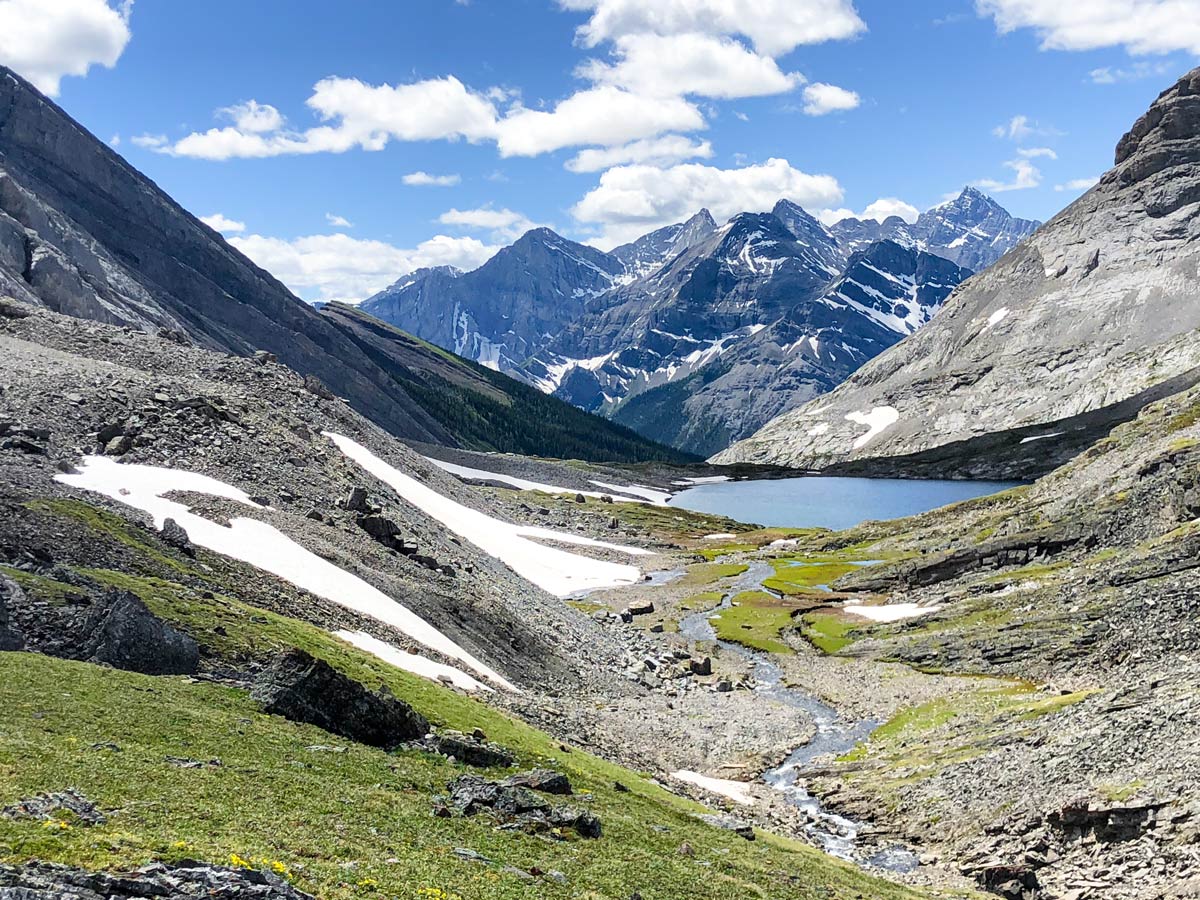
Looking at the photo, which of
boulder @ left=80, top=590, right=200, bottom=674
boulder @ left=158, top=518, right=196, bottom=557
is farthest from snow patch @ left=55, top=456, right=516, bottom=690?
boulder @ left=80, top=590, right=200, bottom=674

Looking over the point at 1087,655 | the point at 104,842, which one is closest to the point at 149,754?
the point at 104,842

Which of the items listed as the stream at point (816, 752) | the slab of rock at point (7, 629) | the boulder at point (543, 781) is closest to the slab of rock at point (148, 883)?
the boulder at point (543, 781)

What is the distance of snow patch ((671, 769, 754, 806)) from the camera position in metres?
48.1

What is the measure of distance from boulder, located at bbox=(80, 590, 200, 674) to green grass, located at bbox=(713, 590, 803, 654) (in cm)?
6426

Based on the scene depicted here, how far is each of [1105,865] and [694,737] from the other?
28106 mm

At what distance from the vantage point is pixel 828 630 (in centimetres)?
9106

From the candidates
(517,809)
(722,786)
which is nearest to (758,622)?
(722,786)

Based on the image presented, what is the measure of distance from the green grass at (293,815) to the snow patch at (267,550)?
69.9 ft

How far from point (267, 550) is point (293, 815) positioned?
3712cm

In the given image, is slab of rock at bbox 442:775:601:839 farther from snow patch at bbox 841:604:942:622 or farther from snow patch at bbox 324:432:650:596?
snow patch at bbox 324:432:650:596

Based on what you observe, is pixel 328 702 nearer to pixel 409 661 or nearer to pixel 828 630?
pixel 409 661

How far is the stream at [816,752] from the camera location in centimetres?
4159

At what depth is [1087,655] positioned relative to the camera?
62.1 meters

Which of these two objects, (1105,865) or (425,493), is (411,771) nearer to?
(1105,865)
